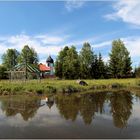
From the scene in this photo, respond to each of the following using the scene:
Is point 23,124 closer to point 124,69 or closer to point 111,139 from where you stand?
point 111,139

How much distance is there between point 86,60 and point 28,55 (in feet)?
68.5

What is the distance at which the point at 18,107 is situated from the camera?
20828 mm

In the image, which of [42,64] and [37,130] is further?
[42,64]

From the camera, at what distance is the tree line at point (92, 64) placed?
76.9m

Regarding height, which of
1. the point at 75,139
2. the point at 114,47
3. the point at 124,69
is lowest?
the point at 75,139

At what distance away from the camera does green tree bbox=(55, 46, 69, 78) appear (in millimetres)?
78938

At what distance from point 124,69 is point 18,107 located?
202 feet

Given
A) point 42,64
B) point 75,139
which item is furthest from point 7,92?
point 42,64

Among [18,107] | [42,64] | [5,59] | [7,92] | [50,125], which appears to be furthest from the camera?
[42,64]

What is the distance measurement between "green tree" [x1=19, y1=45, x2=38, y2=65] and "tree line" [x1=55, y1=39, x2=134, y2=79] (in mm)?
11374

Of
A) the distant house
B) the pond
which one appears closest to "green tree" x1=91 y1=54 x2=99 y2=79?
the distant house

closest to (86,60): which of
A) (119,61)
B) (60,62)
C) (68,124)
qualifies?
(60,62)

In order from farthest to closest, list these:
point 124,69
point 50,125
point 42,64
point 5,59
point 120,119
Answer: point 42,64 < point 5,59 < point 124,69 < point 120,119 < point 50,125

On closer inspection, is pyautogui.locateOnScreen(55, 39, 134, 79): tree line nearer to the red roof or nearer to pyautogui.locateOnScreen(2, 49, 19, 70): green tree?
the red roof
